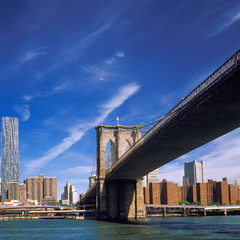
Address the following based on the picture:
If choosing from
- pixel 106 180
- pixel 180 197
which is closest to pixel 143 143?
pixel 106 180

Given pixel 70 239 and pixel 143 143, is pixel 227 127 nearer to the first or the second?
pixel 143 143

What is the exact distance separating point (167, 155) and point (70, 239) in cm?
2135

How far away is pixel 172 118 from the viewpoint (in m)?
40.9

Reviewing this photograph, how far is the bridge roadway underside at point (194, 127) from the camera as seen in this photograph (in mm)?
32062

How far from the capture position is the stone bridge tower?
76.1m

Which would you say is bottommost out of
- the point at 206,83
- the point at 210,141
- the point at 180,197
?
the point at 180,197

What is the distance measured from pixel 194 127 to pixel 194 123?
158 cm

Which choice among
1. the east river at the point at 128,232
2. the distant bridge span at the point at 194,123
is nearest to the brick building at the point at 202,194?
the distant bridge span at the point at 194,123

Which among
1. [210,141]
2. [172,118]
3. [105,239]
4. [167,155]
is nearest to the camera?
[105,239]

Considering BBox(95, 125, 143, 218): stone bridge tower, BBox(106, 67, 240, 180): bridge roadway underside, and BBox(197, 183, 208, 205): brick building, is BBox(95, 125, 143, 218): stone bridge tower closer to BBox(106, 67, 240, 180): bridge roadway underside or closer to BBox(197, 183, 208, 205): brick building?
BBox(106, 67, 240, 180): bridge roadway underside

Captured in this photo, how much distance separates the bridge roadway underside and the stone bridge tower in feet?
43.4

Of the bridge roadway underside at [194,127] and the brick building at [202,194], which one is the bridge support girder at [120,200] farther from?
the brick building at [202,194]

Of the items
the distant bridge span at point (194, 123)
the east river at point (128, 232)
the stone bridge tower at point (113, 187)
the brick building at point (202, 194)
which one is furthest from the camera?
the brick building at point (202, 194)

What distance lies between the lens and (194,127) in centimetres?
4175
